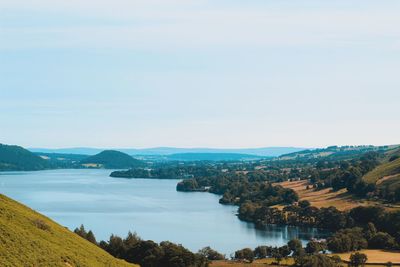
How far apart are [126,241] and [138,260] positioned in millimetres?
6144

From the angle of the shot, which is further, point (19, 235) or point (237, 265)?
point (237, 265)

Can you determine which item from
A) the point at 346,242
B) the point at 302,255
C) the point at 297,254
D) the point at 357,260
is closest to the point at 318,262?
the point at 302,255

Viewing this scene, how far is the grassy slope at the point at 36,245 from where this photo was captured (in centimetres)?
3344

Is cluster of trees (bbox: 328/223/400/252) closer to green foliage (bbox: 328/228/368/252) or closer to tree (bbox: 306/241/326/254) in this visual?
green foliage (bbox: 328/228/368/252)

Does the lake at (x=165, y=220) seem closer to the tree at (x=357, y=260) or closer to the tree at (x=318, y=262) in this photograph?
the tree at (x=318, y=262)

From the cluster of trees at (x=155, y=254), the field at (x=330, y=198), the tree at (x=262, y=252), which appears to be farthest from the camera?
the field at (x=330, y=198)

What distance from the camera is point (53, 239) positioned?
41594mm

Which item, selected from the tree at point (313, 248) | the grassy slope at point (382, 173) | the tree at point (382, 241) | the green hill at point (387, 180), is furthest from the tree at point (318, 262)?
the grassy slope at point (382, 173)

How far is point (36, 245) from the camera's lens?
120 ft

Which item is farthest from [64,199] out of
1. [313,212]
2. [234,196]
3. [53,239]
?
[53,239]

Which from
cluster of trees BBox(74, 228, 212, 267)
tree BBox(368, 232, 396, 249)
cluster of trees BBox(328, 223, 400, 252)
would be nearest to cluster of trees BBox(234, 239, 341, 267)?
cluster of trees BBox(328, 223, 400, 252)

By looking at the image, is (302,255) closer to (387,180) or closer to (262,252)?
(262,252)

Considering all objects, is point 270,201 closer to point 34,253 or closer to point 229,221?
point 229,221

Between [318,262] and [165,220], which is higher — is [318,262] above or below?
above
